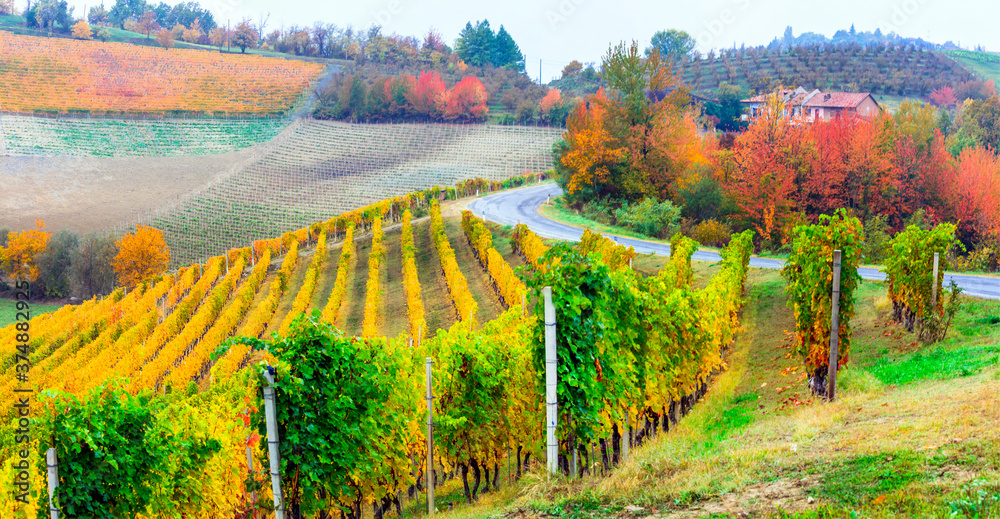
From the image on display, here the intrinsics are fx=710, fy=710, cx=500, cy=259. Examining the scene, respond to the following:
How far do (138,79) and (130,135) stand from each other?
22.2m

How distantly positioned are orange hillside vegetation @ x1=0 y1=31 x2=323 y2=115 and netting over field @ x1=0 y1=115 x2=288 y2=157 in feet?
13.1

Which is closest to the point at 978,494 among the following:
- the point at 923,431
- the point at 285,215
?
the point at 923,431

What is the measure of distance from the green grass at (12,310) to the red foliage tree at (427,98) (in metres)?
50.1

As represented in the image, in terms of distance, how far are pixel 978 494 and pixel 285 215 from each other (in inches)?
2559

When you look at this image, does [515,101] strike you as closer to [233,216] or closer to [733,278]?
[233,216]

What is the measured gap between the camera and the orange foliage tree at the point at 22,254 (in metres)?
58.0

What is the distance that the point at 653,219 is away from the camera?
39.5 metres

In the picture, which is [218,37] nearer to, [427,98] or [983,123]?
[427,98]

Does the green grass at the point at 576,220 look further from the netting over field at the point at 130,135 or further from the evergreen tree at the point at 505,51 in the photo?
the evergreen tree at the point at 505,51

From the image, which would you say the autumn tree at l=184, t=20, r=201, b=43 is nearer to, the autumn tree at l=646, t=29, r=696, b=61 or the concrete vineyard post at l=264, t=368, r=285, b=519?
the autumn tree at l=646, t=29, r=696, b=61

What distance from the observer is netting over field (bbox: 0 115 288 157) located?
8381 centimetres

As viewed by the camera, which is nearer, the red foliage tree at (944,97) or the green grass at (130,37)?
the red foliage tree at (944,97)

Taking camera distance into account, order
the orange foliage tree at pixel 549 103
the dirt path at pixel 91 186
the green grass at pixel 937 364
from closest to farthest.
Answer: the green grass at pixel 937 364 → the dirt path at pixel 91 186 → the orange foliage tree at pixel 549 103

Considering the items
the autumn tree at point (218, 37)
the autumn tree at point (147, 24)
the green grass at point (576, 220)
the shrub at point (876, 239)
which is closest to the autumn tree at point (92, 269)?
the green grass at point (576, 220)
